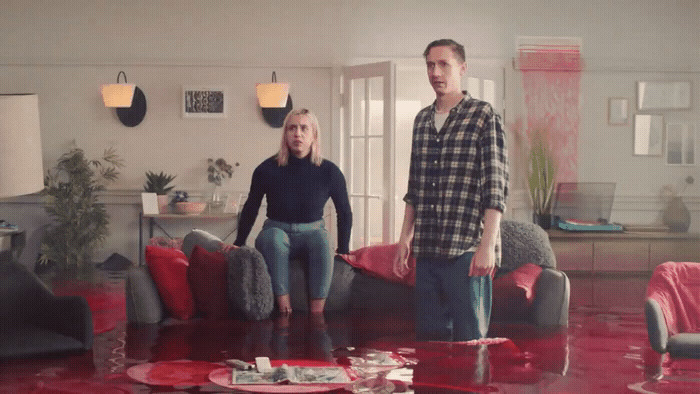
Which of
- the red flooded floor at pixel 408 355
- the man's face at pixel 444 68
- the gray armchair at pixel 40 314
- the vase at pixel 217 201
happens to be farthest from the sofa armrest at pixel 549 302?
the vase at pixel 217 201

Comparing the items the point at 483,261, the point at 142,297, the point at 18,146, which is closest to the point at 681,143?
the point at 142,297

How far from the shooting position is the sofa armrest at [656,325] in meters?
3.94

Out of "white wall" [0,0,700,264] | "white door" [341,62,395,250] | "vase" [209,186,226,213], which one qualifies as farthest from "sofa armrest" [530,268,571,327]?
"vase" [209,186,226,213]

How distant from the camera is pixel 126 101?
813 centimetres

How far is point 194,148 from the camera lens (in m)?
8.56

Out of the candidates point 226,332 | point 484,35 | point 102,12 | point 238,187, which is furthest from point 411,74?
point 226,332

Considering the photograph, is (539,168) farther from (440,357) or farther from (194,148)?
(440,357)

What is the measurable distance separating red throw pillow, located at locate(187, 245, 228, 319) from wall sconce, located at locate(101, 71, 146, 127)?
131 inches

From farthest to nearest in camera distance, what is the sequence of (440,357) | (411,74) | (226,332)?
(411,74)
(226,332)
(440,357)

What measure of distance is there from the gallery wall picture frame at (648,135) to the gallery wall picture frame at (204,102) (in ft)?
13.3

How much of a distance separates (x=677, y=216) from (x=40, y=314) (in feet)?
20.5

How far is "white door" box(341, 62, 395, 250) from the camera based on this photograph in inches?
312

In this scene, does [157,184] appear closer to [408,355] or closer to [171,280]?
[171,280]

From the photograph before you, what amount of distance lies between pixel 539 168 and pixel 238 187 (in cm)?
292
